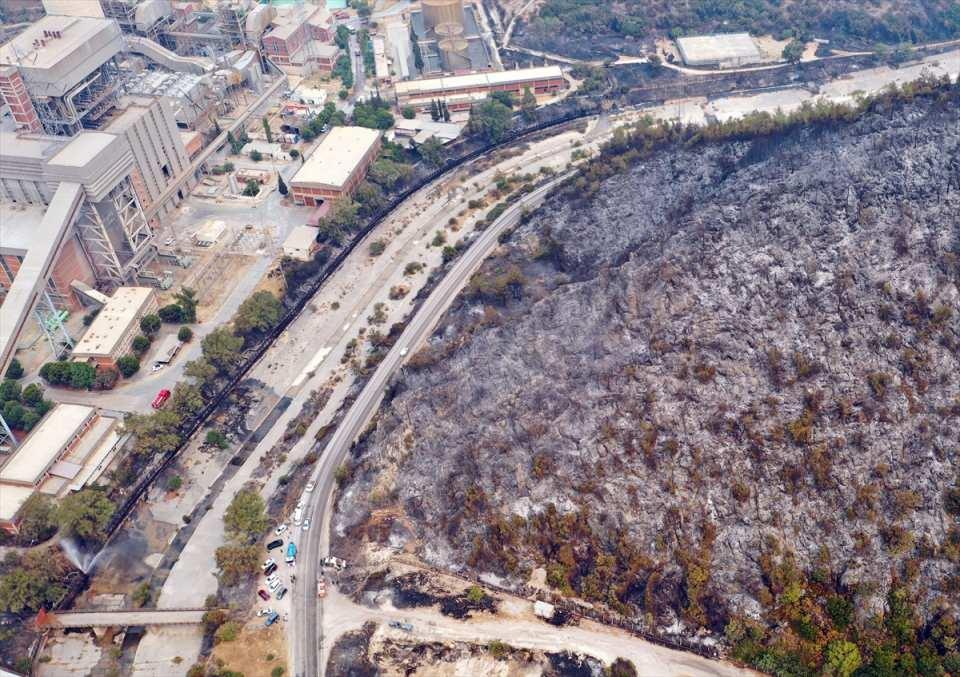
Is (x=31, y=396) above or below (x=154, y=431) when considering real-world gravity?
above

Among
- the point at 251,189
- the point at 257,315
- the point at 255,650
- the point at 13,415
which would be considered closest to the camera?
the point at 255,650

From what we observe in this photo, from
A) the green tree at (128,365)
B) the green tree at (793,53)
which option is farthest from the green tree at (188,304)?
the green tree at (793,53)

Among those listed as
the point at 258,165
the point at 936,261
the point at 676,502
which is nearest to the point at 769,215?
the point at 936,261

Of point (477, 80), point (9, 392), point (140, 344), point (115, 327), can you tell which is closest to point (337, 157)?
point (477, 80)

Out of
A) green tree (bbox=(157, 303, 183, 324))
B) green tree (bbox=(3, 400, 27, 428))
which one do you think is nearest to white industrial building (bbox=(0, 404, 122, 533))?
green tree (bbox=(3, 400, 27, 428))

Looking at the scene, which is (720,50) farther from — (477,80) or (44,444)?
(44,444)

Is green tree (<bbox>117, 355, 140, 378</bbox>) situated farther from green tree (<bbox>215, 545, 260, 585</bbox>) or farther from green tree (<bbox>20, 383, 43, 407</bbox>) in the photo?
green tree (<bbox>215, 545, 260, 585</bbox>)

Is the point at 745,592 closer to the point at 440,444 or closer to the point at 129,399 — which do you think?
the point at 440,444
